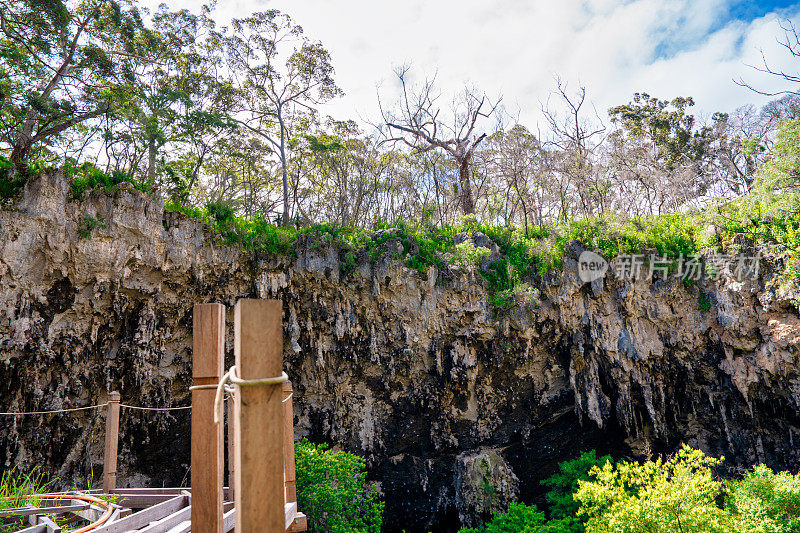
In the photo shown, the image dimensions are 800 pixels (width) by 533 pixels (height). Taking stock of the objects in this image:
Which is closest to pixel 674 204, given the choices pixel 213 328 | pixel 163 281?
pixel 163 281

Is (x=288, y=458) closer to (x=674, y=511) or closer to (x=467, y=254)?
(x=674, y=511)

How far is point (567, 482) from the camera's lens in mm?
12797

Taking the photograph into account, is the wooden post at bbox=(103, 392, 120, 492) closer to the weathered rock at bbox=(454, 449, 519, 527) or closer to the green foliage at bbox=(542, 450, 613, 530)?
the weathered rock at bbox=(454, 449, 519, 527)

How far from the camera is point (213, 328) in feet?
8.16

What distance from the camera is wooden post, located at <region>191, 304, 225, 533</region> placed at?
237cm

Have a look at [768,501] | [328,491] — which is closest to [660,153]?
[768,501]

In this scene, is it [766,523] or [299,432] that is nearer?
[766,523]

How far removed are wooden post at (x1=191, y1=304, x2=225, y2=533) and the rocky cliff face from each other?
362 inches

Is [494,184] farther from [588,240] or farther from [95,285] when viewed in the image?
[95,285]

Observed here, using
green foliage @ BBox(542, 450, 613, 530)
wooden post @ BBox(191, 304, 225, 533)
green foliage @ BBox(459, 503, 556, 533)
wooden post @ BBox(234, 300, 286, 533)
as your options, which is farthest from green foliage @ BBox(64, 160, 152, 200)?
green foliage @ BBox(542, 450, 613, 530)

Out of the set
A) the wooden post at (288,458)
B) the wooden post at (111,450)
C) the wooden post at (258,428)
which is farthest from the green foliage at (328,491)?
the wooden post at (258,428)

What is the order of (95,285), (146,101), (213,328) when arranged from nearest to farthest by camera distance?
1. (213,328)
2. (95,285)
3. (146,101)

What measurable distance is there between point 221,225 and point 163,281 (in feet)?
6.44

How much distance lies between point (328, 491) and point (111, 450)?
484 centimetres
